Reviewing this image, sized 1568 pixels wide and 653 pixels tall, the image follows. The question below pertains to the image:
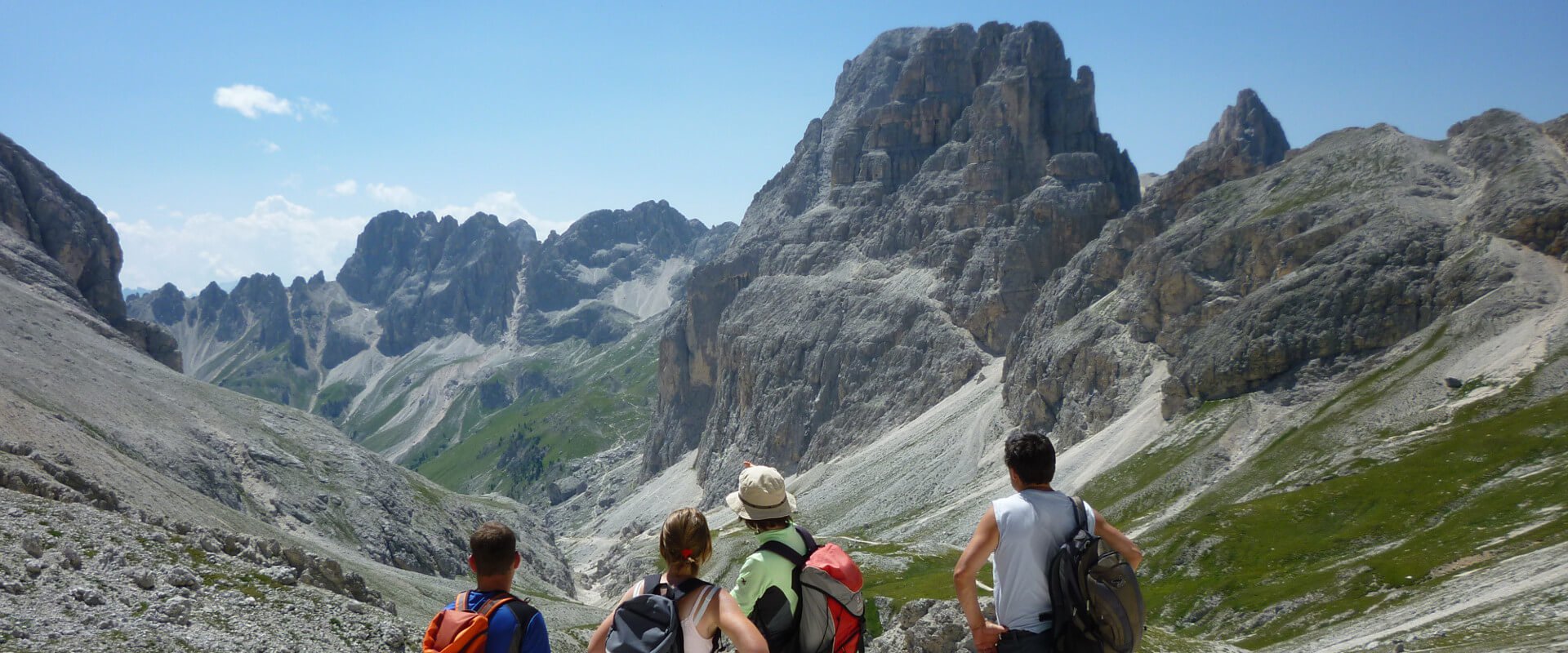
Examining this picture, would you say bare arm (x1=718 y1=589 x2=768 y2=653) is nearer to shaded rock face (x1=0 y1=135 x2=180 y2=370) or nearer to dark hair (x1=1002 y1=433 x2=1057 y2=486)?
dark hair (x1=1002 y1=433 x2=1057 y2=486)

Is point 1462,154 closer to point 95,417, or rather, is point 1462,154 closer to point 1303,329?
point 1303,329

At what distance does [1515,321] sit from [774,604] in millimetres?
114466

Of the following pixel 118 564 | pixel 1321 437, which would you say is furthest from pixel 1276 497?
pixel 118 564

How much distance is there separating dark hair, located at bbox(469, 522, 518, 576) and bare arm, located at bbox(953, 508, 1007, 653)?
4.70 m

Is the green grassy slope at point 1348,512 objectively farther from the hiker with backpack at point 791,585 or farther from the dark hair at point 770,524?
the dark hair at point 770,524

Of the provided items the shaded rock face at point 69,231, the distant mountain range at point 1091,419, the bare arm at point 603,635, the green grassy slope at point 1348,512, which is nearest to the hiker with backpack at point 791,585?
the bare arm at point 603,635

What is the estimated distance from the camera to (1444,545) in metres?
60.4

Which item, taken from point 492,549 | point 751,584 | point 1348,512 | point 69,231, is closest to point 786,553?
point 751,584

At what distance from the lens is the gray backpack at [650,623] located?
9.40m

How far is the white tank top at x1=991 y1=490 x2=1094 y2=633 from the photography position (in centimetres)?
1067

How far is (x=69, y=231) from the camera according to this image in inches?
5433

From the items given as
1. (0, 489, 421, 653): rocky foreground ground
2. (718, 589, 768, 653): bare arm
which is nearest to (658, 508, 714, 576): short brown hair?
(718, 589, 768, 653): bare arm

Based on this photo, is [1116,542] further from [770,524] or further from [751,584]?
[751,584]

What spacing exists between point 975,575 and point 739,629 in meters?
2.86
